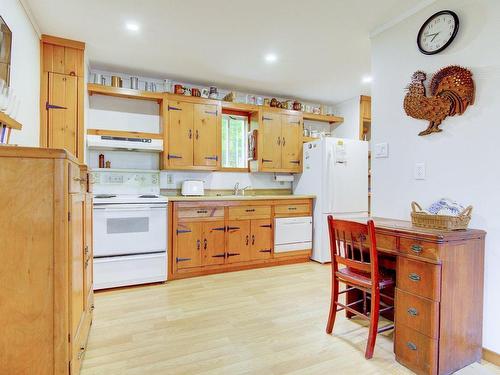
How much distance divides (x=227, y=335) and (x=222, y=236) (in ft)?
5.01

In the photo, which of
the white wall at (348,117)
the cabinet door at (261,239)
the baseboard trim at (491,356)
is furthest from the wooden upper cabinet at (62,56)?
the baseboard trim at (491,356)

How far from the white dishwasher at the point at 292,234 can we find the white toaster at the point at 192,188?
1138 mm

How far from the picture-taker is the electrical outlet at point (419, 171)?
2207 mm

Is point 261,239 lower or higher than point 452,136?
lower

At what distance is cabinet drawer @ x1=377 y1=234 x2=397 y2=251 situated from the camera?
1.83m

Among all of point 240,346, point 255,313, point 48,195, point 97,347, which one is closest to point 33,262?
point 48,195

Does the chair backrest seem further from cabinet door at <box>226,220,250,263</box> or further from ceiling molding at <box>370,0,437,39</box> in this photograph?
ceiling molding at <box>370,0,437,39</box>

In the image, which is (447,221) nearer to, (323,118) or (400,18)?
(400,18)

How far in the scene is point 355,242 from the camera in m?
1.92

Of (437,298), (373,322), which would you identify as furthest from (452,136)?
(373,322)

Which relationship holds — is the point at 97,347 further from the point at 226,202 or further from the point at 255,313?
the point at 226,202

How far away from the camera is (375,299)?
1.80 metres

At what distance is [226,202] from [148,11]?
6.93 feet

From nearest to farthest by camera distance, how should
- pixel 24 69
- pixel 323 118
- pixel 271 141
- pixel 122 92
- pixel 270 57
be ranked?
pixel 24 69
pixel 270 57
pixel 122 92
pixel 271 141
pixel 323 118
